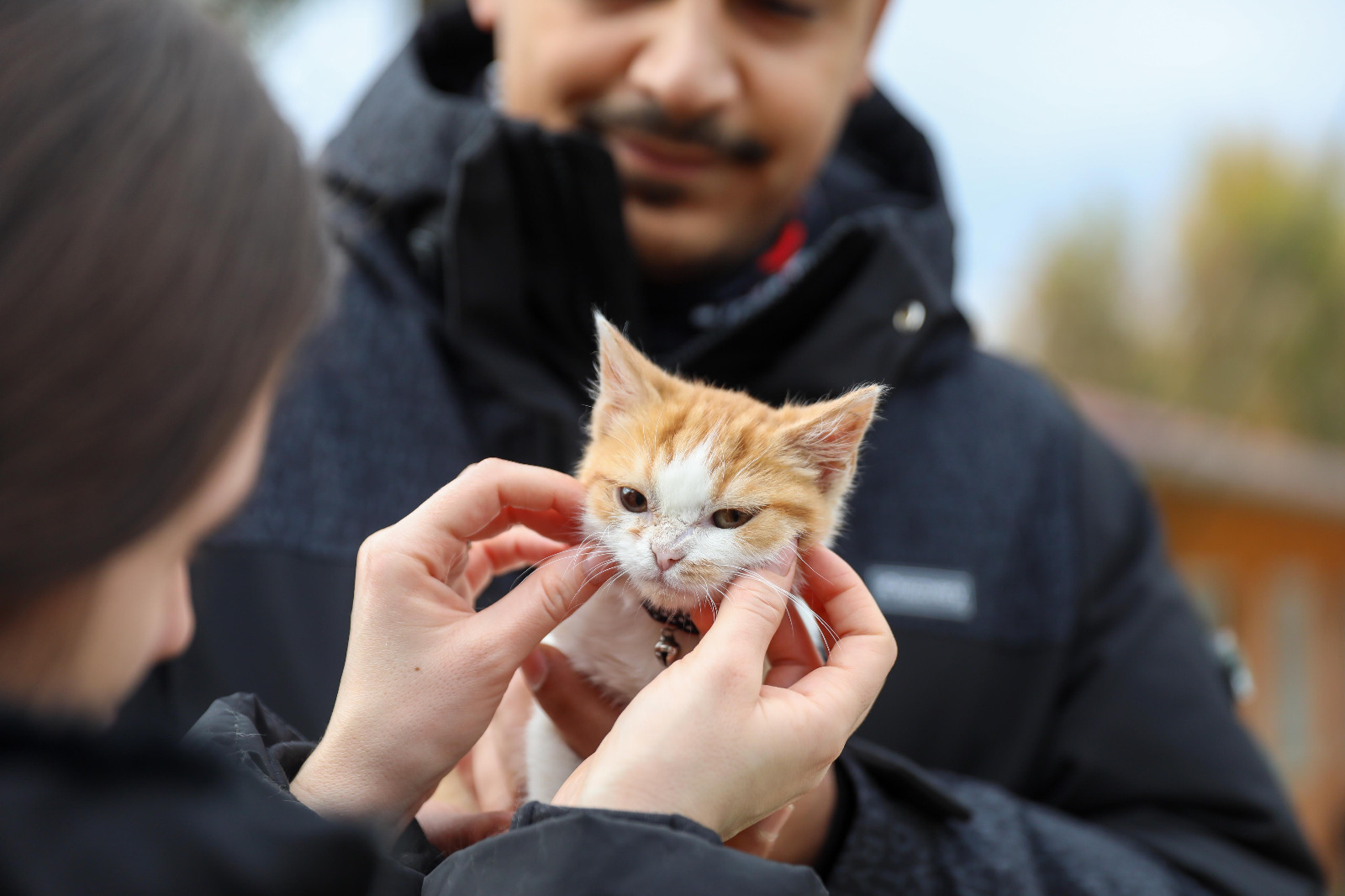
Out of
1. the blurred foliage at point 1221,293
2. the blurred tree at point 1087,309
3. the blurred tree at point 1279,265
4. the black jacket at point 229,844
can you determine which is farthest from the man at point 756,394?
the blurred tree at point 1087,309

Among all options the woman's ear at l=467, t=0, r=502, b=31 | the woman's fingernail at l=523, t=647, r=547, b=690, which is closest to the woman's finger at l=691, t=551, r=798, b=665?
the woman's fingernail at l=523, t=647, r=547, b=690

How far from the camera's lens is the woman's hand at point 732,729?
105 cm

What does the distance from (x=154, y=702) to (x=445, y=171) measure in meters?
1.39

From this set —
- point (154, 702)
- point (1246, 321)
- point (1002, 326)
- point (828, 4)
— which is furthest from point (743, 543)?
point (1002, 326)

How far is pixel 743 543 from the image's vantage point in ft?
5.39

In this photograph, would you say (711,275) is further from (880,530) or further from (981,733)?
(981,733)

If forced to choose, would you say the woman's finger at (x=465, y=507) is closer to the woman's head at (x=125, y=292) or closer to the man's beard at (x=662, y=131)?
the woman's head at (x=125, y=292)

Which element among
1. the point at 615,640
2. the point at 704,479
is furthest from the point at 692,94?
the point at 615,640

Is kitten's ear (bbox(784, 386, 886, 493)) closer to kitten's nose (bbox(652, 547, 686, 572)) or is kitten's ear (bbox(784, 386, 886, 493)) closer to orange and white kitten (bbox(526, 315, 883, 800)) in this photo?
orange and white kitten (bbox(526, 315, 883, 800))

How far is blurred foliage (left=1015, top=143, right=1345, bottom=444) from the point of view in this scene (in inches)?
665

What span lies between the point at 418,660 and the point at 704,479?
2.11 ft

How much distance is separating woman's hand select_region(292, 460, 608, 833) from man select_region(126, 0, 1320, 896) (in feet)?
2.69

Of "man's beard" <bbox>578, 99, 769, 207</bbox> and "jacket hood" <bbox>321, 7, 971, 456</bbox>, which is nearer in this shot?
"jacket hood" <bbox>321, 7, 971, 456</bbox>

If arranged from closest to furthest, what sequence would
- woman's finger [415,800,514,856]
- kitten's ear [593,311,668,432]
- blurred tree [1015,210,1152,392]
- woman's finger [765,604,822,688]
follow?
woman's finger [415,800,514,856], woman's finger [765,604,822,688], kitten's ear [593,311,668,432], blurred tree [1015,210,1152,392]
